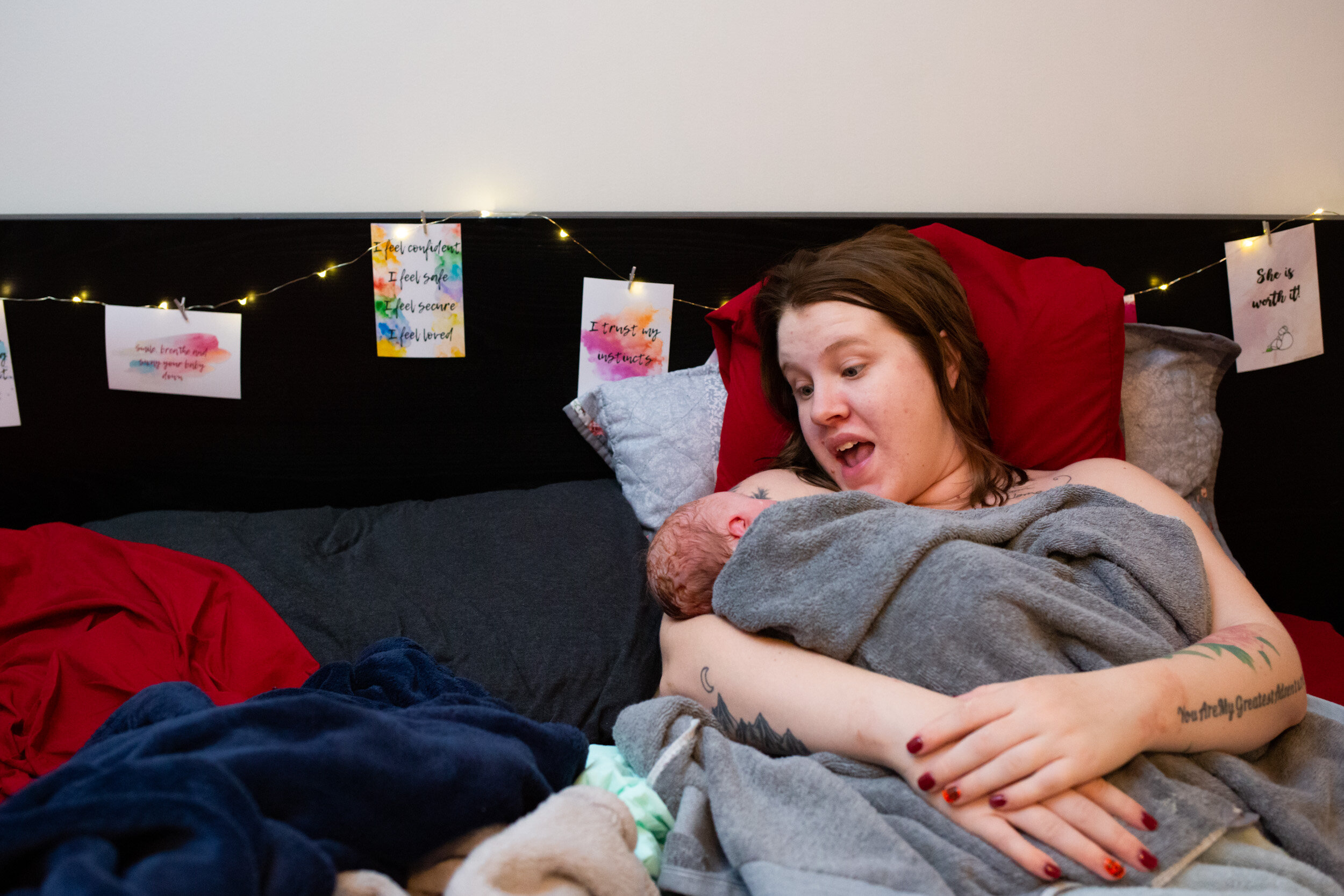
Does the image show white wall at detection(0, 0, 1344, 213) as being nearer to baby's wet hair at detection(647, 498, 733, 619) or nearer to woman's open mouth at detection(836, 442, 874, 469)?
woman's open mouth at detection(836, 442, 874, 469)

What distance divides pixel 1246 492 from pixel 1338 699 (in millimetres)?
666

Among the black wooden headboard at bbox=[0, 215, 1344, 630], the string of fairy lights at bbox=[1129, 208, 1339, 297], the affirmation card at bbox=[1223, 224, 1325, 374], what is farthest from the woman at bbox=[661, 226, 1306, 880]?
the affirmation card at bbox=[1223, 224, 1325, 374]

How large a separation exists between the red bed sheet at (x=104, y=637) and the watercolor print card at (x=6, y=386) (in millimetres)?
373

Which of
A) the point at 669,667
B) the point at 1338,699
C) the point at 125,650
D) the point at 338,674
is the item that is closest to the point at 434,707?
the point at 338,674

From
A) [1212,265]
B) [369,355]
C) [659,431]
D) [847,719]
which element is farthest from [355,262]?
[1212,265]

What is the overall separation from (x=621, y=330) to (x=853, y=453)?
1.90 ft

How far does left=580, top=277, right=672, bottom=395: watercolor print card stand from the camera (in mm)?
1560

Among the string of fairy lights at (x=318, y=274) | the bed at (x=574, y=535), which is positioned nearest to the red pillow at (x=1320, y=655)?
the bed at (x=574, y=535)

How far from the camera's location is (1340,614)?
1.72 m

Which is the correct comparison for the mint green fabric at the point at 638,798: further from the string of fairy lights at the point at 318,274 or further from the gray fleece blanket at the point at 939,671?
the string of fairy lights at the point at 318,274

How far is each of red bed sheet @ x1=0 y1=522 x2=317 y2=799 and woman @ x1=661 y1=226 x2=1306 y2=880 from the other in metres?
A: 0.62

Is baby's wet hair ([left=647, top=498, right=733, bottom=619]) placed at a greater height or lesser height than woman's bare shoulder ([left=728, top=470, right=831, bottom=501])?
lesser

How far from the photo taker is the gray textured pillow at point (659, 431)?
1432mm

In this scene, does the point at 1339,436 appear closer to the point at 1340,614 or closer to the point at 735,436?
the point at 1340,614
